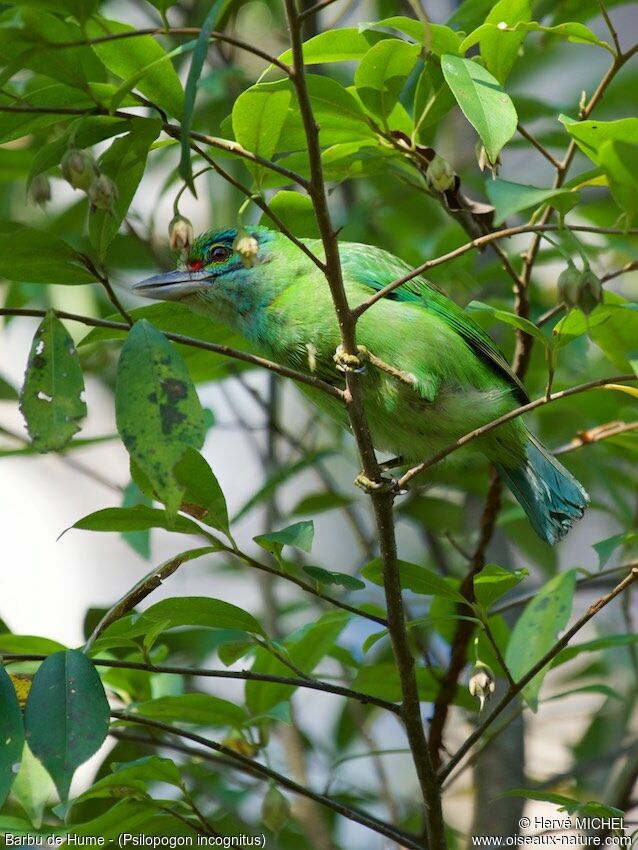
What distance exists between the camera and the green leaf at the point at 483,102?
1.74m

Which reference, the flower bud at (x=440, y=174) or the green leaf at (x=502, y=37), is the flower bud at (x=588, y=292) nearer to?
the flower bud at (x=440, y=174)

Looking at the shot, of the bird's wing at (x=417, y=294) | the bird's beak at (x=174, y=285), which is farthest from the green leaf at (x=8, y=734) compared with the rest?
the bird's wing at (x=417, y=294)

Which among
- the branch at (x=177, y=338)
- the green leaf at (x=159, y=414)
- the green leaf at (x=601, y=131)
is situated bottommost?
the green leaf at (x=159, y=414)

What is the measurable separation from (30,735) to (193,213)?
5.81 m

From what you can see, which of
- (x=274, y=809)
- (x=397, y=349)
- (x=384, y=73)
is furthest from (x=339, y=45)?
(x=274, y=809)

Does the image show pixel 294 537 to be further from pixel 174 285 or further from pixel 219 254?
pixel 219 254

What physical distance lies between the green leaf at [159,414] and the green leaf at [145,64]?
1.71 ft

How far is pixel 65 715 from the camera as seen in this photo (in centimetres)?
167

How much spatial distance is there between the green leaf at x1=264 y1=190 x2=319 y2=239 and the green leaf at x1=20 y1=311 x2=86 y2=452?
2.42ft

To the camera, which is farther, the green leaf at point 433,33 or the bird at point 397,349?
the bird at point 397,349

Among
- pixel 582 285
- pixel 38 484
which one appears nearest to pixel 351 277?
pixel 582 285

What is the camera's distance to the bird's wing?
120 inches

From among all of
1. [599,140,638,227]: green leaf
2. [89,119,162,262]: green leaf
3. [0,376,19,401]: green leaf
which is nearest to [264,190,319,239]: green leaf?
[89,119,162,262]: green leaf

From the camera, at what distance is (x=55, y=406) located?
1.70 m
